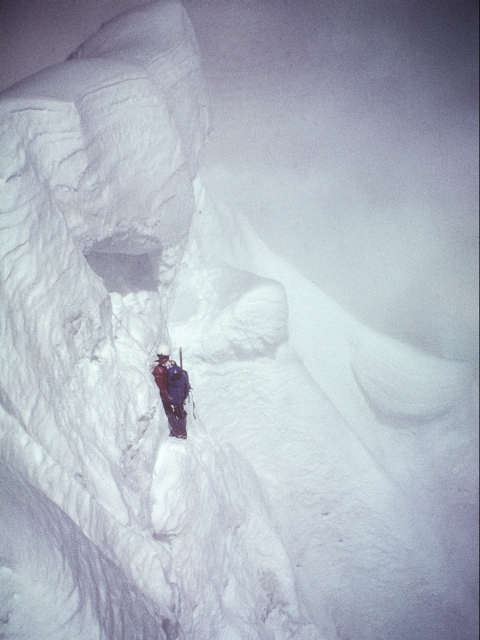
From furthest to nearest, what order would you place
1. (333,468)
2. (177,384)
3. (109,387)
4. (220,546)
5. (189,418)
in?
(333,468)
(189,418)
(220,546)
(177,384)
(109,387)

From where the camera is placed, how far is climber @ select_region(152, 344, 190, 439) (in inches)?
84.4

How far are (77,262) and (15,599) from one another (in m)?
1.51

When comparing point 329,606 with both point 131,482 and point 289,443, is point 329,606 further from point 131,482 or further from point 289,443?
point 131,482

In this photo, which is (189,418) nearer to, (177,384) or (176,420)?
(176,420)

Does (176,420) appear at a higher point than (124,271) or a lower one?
lower

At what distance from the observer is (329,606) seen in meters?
2.82

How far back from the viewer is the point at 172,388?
2156 mm

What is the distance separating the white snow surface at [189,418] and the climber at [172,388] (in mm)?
84

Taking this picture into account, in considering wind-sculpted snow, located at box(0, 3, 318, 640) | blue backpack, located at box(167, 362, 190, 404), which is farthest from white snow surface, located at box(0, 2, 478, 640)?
blue backpack, located at box(167, 362, 190, 404)

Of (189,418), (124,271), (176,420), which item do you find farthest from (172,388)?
(124,271)

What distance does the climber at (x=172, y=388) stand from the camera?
214 cm

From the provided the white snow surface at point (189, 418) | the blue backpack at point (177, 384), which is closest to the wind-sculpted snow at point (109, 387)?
the white snow surface at point (189, 418)

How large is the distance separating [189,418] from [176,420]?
13.5 inches

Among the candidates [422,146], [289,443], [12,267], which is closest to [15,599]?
[12,267]
